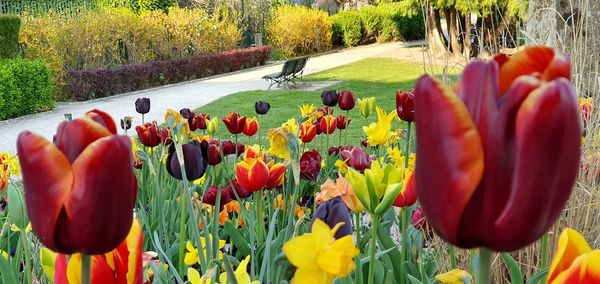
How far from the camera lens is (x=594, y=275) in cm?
62

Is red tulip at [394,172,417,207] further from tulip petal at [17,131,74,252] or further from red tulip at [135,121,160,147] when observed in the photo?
red tulip at [135,121,160,147]

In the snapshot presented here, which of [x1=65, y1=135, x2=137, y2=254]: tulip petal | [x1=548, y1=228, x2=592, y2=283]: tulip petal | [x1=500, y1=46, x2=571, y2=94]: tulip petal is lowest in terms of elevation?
[x1=548, y1=228, x2=592, y2=283]: tulip petal

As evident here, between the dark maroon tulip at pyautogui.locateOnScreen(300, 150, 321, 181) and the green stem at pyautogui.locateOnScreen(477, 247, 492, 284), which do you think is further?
the dark maroon tulip at pyautogui.locateOnScreen(300, 150, 321, 181)

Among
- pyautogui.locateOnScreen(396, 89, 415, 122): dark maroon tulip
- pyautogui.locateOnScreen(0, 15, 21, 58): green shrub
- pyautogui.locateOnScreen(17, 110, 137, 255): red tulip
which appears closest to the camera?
pyautogui.locateOnScreen(17, 110, 137, 255): red tulip

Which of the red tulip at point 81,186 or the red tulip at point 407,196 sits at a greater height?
the red tulip at point 81,186

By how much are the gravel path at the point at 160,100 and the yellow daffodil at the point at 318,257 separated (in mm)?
7750

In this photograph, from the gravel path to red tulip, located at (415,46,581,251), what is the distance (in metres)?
7.99

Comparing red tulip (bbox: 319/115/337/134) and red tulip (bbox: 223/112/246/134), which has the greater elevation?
red tulip (bbox: 223/112/246/134)

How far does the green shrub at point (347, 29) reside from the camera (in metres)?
25.8

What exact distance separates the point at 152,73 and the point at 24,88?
4.03 metres

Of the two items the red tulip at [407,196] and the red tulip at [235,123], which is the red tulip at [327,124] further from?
the red tulip at [407,196]

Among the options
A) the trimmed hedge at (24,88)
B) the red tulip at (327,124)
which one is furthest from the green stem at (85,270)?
the trimmed hedge at (24,88)

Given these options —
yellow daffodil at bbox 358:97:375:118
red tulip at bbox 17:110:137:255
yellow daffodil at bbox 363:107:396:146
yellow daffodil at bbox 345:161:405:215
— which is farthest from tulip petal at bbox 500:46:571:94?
yellow daffodil at bbox 358:97:375:118

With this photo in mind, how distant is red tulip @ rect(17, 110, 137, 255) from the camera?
580 mm
